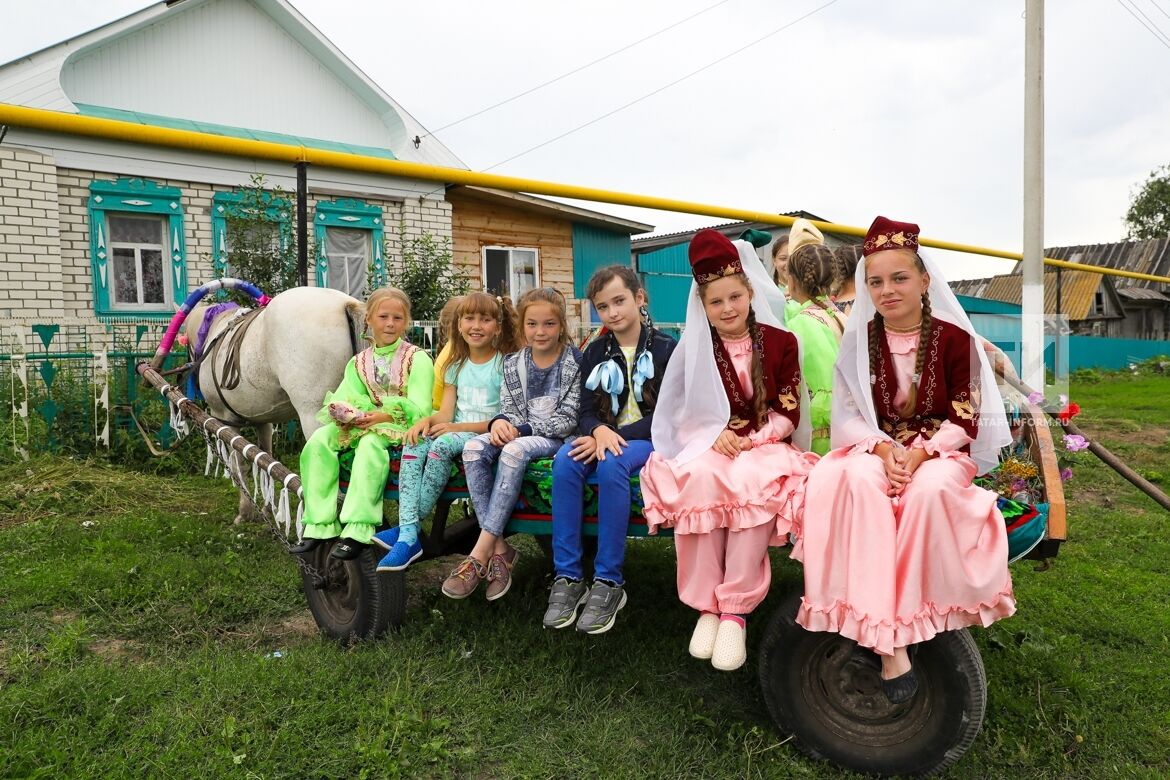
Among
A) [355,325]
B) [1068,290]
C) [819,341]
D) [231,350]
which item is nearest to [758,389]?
[819,341]

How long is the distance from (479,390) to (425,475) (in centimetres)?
55

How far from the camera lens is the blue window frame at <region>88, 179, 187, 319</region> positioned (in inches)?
364

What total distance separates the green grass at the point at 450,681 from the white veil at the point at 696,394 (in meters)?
0.84

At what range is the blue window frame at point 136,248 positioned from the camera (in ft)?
30.4

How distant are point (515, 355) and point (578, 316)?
884cm

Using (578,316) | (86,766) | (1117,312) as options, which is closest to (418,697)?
(86,766)

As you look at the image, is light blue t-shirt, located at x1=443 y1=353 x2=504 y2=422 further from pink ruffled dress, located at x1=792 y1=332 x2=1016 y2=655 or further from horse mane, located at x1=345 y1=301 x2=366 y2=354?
pink ruffled dress, located at x1=792 y1=332 x2=1016 y2=655

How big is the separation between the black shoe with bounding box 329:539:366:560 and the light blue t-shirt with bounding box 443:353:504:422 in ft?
2.37

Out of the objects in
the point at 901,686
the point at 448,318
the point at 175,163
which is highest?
the point at 175,163

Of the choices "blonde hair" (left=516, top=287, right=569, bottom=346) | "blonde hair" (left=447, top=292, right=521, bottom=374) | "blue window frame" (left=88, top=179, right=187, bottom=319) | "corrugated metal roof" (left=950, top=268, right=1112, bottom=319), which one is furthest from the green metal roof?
"corrugated metal roof" (left=950, top=268, right=1112, bottom=319)

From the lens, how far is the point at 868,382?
2.59 meters

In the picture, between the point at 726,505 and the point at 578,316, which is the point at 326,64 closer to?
the point at 578,316

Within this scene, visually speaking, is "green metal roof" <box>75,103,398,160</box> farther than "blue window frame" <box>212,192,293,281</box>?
Yes

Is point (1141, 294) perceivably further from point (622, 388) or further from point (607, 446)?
point (607, 446)
